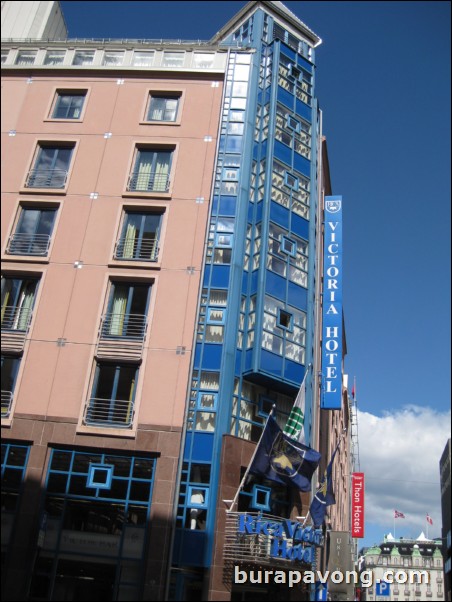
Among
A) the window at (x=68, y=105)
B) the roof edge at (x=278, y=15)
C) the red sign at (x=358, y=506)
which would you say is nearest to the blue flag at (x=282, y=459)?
the window at (x=68, y=105)

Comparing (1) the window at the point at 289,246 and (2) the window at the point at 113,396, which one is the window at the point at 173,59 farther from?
(2) the window at the point at 113,396

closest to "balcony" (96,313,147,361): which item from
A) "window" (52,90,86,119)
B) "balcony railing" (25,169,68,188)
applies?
"balcony railing" (25,169,68,188)

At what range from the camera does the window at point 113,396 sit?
2733 centimetres

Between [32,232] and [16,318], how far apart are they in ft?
16.3

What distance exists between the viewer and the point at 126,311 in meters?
29.7

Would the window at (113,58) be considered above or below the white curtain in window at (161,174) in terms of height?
above

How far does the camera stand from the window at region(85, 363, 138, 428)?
27328 millimetres

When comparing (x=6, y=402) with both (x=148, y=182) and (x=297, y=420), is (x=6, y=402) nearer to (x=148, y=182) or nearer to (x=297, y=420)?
(x=148, y=182)

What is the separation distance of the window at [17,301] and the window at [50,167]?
18.8 feet

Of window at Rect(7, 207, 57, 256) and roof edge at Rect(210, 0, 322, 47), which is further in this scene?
roof edge at Rect(210, 0, 322, 47)

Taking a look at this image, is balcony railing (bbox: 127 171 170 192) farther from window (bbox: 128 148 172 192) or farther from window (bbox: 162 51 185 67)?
window (bbox: 162 51 185 67)

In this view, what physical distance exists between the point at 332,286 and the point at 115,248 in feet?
45.7

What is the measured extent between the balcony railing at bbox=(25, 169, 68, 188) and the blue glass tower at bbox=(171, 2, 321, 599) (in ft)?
28.0

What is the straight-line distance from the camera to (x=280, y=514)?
29219mm
